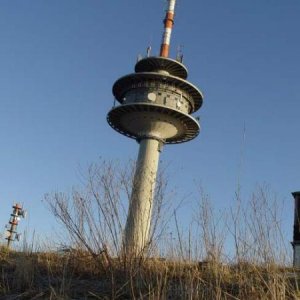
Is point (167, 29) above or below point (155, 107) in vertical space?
above

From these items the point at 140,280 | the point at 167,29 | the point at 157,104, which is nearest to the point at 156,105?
the point at 157,104

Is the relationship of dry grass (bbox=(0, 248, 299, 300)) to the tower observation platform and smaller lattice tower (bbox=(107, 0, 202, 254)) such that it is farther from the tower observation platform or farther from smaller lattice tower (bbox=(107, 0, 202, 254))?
the tower observation platform

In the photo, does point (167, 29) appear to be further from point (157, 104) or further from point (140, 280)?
point (140, 280)

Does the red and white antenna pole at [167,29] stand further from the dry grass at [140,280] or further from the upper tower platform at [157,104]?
the dry grass at [140,280]

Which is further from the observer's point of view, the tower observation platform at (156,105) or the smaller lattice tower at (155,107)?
the tower observation platform at (156,105)

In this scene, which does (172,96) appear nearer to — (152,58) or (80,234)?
(152,58)

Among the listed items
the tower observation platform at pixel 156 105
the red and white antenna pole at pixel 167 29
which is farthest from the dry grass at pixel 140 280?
the red and white antenna pole at pixel 167 29

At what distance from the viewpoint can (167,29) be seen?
43.6 m

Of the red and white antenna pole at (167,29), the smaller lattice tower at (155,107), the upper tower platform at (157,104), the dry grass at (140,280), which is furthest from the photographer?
the red and white antenna pole at (167,29)

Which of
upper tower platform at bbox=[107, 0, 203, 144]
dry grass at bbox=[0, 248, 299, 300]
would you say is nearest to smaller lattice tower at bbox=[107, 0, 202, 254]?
upper tower platform at bbox=[107, 0, 203, 144]

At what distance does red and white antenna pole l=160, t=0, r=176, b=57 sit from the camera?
142 feet

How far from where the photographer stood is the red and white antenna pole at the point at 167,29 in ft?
142

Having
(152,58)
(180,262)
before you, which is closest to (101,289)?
(180,262)

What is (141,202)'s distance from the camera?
20.2 feet
